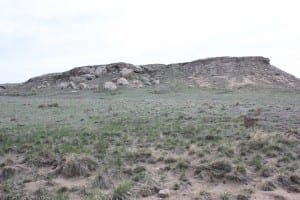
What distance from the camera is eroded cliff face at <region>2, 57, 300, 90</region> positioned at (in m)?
37.9

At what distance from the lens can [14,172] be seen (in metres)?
8.62

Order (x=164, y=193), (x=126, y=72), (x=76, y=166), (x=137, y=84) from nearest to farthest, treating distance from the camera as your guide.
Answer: (x=164, y=193) → (x=76, y=166) → (x=137, y=84) → (x=126, y=72)

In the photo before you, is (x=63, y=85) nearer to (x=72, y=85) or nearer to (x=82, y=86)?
(x=72, y=85)

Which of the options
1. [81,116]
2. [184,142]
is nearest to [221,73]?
[81,116]

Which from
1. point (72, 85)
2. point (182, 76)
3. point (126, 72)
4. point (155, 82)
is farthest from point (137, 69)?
point (72, 85)

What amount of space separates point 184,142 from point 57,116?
357 inches

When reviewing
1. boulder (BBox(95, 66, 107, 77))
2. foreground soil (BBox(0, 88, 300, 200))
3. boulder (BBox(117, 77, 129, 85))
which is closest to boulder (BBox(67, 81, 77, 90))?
boulder (BBox(95, 66, 107, 77))

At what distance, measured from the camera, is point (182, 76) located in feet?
134

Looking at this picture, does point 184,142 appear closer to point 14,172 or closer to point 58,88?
point 14,172

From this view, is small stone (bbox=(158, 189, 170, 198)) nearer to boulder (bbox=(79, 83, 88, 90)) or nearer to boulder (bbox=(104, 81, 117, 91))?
boulder (bbox=(104, 81, 117, 91))

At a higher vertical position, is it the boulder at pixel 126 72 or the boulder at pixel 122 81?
the boulder at pixel 126 72

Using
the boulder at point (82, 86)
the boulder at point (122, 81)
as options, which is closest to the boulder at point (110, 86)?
the boulder at point (122, 81)

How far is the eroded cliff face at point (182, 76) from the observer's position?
37906mm

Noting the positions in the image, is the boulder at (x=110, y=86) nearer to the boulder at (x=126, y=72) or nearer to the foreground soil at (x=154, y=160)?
the boulder at (x=126, y=72)
